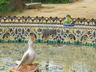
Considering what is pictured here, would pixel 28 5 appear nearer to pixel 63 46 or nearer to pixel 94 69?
pixel 63 46

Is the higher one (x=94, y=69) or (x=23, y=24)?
(x=23, y=24)

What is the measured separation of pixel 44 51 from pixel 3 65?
82.1 inches

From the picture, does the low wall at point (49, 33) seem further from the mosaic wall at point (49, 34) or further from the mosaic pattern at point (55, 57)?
the mosaic pattern at point (55, 57)

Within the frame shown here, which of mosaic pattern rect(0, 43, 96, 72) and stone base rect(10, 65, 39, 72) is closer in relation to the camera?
stone base rect(10, 65, 39, 72)

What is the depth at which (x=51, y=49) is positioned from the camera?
1030 cm

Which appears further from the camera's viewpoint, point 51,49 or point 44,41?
point 44,41

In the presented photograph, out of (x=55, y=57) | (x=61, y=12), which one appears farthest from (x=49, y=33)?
(x=61, y=12)

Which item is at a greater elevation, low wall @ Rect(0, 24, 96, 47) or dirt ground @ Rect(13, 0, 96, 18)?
low wall @ Rect(0, 24, 96, 47)

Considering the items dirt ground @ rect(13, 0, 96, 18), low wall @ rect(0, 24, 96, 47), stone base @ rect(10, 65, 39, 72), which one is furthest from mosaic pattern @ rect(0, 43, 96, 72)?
dirt ground @ rect(13, 0, 96, 18)

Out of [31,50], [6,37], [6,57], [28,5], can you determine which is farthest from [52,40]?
[28,5]

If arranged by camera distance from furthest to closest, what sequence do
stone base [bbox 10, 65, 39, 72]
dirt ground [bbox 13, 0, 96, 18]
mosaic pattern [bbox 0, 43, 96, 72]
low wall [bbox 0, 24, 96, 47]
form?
dirt ground [bbox 13, 0, 96, 18]
low wall [bbox 0, 24, 96, 47]
mosaic pattern [bbox 0, 43, 96, 72]
stone base [bbox 10, 65, 39, 72]

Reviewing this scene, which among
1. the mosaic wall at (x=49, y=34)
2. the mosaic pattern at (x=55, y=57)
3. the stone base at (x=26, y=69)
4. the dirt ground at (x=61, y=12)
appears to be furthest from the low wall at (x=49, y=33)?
the dirt ground at (x=61, y=12)

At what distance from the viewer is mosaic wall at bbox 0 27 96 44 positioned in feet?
36.5

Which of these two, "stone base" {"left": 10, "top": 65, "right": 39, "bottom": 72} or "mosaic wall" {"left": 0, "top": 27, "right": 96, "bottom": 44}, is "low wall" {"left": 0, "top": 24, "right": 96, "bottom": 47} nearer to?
"mosaic wall" {"left": 0, "top": 27, "right": 96, "bottom": 44}
